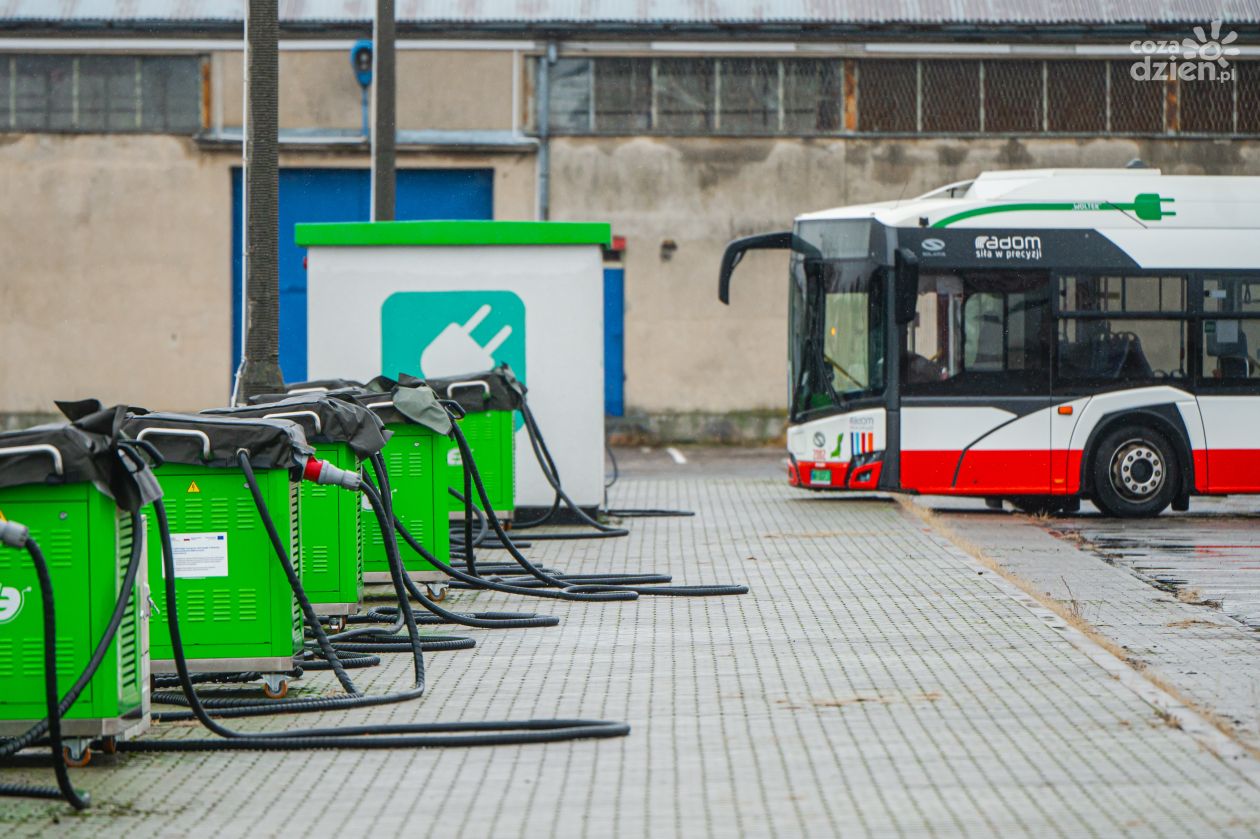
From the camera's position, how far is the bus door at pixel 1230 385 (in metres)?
→ 18.7

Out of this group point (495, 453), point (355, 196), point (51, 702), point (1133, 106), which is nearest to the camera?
point (51, 702)

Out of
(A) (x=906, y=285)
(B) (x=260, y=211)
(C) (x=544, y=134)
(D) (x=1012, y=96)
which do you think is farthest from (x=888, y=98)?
(B) (x=260, y=211)

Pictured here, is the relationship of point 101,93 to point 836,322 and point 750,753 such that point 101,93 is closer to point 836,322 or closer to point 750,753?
point 836,322

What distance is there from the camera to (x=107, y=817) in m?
6.22

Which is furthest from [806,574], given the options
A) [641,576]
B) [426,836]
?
[426,836]

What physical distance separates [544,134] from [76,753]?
27.2m

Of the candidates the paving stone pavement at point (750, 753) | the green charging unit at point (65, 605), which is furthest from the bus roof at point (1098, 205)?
the green charging unit at point (65, 605)

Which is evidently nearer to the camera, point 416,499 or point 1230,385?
point 416,499

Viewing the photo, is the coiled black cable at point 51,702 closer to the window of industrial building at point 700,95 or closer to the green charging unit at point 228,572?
the green charging unit at point 228,572

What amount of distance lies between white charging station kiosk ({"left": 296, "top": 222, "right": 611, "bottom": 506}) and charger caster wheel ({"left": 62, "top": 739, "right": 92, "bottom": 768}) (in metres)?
10.2

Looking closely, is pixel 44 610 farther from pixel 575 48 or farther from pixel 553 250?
pixel 575 48

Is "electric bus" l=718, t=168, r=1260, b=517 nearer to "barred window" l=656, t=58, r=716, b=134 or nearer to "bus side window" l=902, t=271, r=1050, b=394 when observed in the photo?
"bus side window" l=902, t=271, r=1050, b=394

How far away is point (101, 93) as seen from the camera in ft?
111

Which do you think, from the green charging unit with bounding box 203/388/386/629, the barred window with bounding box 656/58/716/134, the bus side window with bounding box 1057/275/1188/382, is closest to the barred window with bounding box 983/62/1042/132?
the barred window with bounding box 656/58/716/134
